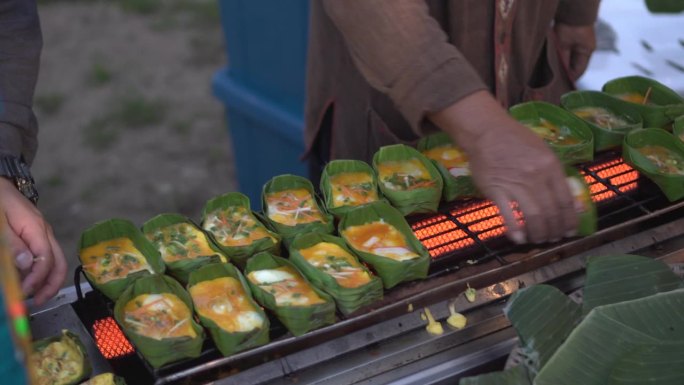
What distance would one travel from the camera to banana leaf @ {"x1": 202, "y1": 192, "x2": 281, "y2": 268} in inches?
61.1

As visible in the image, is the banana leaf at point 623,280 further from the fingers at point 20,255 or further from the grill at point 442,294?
the fingers at point 20,255

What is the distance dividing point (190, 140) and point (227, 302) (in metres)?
3.64

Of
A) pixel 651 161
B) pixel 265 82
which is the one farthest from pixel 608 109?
pixel 265 82

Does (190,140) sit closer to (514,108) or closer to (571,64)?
(571,64)

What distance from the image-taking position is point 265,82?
11.5 ft

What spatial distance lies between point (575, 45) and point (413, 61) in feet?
3.64

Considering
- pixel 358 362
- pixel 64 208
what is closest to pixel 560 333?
pixel 358 362

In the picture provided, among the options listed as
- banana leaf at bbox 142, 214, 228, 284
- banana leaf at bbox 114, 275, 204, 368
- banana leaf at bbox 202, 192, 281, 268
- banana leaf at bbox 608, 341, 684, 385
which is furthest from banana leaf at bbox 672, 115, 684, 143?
banana leaf at bbox 114, 275, 204, 368

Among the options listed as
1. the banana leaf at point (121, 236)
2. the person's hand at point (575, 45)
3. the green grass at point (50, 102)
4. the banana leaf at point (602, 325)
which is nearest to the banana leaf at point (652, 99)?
the person's hand at point (575, 45)

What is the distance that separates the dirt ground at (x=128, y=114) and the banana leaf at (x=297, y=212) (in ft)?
7.78

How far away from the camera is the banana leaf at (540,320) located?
1330 mm

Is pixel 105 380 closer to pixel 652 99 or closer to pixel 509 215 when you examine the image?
pixel 509 215

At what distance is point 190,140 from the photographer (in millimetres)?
4957

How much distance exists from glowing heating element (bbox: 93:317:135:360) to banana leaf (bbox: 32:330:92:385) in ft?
0.20
